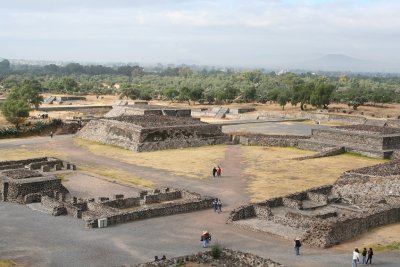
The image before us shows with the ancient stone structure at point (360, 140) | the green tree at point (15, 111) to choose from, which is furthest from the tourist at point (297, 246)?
the green tree at point (15, 111)

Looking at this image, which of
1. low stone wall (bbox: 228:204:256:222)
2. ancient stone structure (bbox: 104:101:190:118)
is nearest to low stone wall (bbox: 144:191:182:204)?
low stone wall (bbox: 228:204:256:222)

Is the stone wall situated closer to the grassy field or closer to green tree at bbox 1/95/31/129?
the grassy field

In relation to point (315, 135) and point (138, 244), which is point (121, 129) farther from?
point (138, 244)

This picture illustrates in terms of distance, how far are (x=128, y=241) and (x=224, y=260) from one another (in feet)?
15.7

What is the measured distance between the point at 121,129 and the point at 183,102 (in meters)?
51.5

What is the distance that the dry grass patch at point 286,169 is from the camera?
34.5 m

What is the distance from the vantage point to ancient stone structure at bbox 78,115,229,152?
50.9 meters

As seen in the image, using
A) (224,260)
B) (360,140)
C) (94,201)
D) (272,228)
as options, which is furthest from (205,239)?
(360,140)

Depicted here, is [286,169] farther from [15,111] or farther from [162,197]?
[15,111]

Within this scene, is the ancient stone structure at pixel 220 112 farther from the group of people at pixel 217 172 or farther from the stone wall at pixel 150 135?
the group of people at pixel 217 172

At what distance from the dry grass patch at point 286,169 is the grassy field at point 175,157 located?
2.95 m

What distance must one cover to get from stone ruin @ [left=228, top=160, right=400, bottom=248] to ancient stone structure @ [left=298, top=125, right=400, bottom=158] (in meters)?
12.2

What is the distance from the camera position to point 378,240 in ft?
78.2

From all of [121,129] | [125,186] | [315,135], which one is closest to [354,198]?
[125,186]
